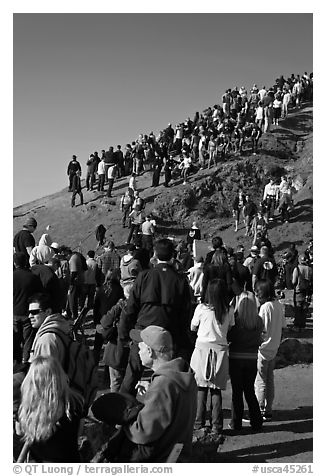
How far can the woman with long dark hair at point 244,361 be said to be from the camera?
20.0ft

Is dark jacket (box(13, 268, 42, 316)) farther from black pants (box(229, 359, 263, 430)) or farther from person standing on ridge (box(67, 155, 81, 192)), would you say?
person standing on ridge (box(67, 155, 81, 192))

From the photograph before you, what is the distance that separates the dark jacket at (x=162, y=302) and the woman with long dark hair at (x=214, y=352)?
223 millimetres

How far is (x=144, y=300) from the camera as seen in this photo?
571cm

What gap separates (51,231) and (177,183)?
5.90 metres

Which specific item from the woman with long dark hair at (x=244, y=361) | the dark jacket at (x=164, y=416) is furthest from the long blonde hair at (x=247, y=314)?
the dark jacket at (x=164, y=416)

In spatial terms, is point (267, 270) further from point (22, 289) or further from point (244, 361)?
point (22, 289)

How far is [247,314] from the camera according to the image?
6.23 metres

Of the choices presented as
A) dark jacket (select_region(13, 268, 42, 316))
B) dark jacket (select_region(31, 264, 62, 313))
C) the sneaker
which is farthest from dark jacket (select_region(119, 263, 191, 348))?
dark jacket (select_region(31, 264, 62, 313))

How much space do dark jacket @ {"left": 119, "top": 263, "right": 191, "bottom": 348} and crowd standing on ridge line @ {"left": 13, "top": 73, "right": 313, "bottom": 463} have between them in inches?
0.4

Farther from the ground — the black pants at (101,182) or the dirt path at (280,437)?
the black pants at (101,182)

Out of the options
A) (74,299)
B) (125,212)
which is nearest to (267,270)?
(74,299)

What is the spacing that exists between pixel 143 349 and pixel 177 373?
1.38ft

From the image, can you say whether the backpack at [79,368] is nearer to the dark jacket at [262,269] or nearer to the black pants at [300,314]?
the dark jacket at [262,269]

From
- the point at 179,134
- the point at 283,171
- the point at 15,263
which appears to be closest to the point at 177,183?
the point at 179,134
